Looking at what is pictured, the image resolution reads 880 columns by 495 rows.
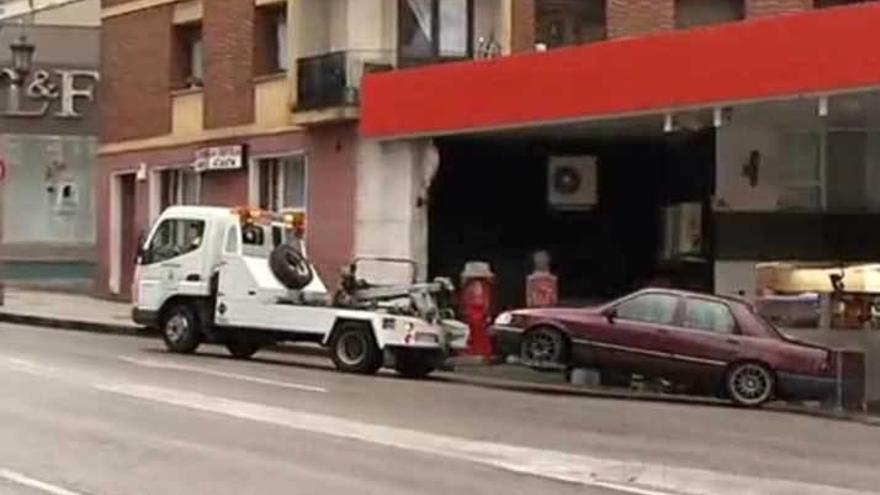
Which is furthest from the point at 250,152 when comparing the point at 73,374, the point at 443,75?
the point at 73,374

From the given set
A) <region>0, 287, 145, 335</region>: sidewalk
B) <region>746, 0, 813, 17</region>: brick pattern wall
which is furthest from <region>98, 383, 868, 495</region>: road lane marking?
<region>0, 287, 145, 335</region>: sidewalk

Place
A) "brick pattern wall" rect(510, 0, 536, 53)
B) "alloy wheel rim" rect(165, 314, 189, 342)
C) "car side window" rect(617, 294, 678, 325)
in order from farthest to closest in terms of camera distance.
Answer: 1. "brick pattern wall" rect(510, 0, 536, 53)
2. "alloy wheel rim" rect(165, 314, 189, 342)
3. "car side window" rect(617, 294, 678, 325)

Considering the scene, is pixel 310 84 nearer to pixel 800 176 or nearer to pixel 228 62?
pixel 228 62

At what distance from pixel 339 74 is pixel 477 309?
26.7ft

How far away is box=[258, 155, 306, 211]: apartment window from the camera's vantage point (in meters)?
38.7

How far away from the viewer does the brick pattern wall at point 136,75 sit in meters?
43.6

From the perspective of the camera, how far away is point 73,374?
23.4 metres

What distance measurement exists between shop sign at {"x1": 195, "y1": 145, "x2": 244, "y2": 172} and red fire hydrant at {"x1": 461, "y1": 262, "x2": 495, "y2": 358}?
10.8 meters

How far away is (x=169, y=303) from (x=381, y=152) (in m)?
7.15

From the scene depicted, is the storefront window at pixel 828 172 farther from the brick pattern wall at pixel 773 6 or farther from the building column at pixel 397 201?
the building column at pixel 397 201

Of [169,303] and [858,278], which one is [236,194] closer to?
[169,303]

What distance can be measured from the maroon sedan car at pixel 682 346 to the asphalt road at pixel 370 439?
0.97m

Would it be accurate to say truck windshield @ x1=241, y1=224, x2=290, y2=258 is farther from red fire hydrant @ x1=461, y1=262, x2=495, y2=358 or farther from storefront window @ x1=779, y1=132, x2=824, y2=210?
storefront window @ x1=779, y1=132, x2=824, y2=210

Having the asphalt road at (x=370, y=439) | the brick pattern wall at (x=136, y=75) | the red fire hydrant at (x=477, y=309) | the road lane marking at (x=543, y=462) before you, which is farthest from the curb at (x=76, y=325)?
the road lane marking at (x=543, y=462)
